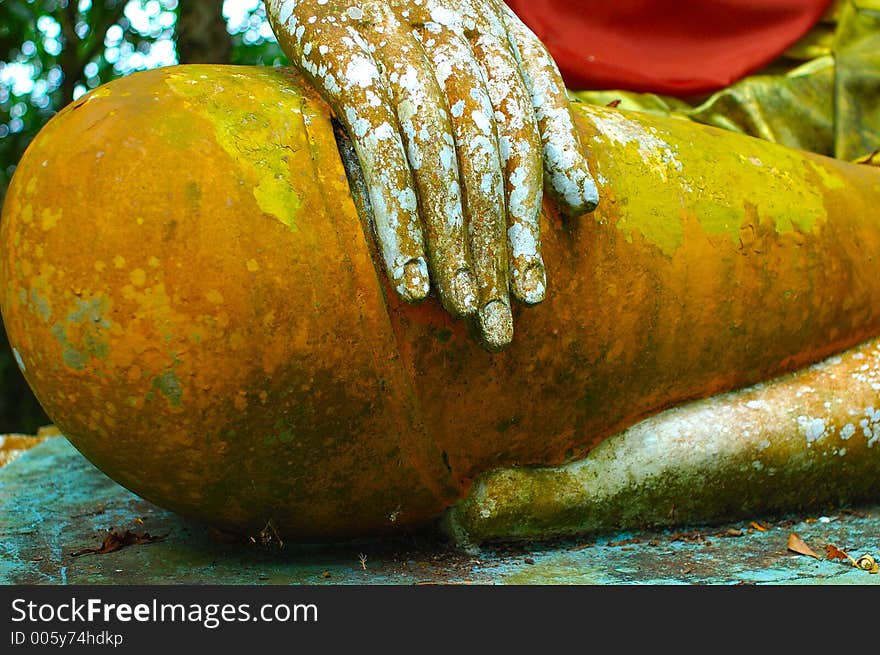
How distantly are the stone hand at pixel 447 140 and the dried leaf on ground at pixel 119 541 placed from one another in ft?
2.28

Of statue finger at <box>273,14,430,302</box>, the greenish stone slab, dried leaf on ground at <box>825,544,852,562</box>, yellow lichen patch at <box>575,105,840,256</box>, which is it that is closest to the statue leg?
the greenish stone slab

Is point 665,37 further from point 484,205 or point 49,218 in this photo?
point 49,218

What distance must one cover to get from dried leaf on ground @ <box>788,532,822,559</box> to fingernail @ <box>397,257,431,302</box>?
740mm

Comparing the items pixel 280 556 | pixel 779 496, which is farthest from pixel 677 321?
pixel 280 556

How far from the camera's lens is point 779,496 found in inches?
64.1

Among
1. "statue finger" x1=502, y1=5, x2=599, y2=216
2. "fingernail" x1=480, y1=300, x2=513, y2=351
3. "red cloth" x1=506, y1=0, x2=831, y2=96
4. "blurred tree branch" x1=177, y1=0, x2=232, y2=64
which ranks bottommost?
"fingernail" x1=480, y1=300, x2=513, y2=351

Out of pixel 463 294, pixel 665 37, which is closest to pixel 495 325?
pixel 463 294

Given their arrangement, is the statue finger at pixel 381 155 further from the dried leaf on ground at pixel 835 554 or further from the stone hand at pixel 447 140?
the dried leaf on ground at pixel 835 554

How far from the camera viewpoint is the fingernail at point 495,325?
1.28 meters

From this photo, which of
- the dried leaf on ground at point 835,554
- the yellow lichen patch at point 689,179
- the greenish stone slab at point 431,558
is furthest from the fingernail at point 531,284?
the dried leaf on ground at point 835,554

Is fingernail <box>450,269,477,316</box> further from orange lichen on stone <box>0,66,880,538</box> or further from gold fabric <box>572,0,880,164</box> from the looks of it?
gold fabric <box>572,0,880,164</box>

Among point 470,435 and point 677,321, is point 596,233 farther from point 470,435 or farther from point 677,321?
point 470,435

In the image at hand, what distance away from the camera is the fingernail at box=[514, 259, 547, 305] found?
51.2 inches

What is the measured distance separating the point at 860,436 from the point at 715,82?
858mm
